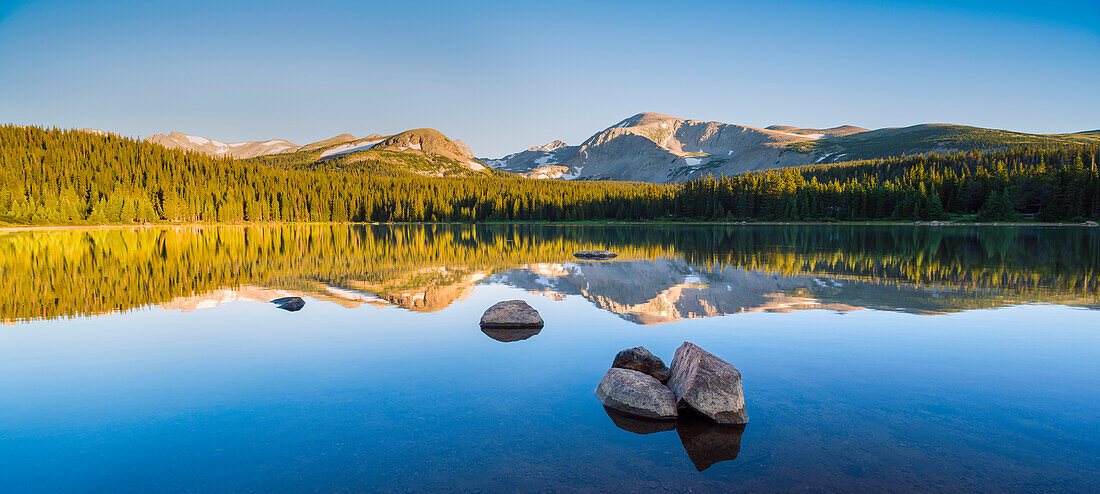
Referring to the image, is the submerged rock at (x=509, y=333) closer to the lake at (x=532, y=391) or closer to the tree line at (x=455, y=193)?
the lake at (x=532, y=391)

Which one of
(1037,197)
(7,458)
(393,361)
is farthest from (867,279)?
(1037,197)

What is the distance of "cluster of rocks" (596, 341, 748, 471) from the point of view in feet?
27.8

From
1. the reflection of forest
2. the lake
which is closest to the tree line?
the reflection of forest

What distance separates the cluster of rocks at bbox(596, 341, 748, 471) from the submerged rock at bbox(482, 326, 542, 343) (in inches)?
207

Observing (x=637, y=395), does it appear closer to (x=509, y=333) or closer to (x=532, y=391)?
(x=532, y=391)

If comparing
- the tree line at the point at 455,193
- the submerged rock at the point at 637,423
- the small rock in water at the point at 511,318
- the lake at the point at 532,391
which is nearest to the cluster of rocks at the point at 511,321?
the small rock in water at the point at 511,318

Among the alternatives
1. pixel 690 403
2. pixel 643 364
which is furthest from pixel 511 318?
pixel 690 403

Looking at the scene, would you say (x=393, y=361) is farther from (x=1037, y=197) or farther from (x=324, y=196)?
(x=324, y=196)

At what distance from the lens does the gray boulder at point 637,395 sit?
30.8 ft

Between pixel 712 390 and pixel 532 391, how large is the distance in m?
3.63

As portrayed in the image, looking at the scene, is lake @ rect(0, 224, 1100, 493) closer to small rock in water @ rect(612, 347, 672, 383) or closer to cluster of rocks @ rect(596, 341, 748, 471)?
cluster of rocks @ rect(596, 341, 748, 471)

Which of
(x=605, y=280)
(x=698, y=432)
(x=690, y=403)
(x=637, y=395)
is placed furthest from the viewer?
(x=605, y=280)

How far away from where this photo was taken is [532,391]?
10.7 metres

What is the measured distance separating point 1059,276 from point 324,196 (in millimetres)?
175625
